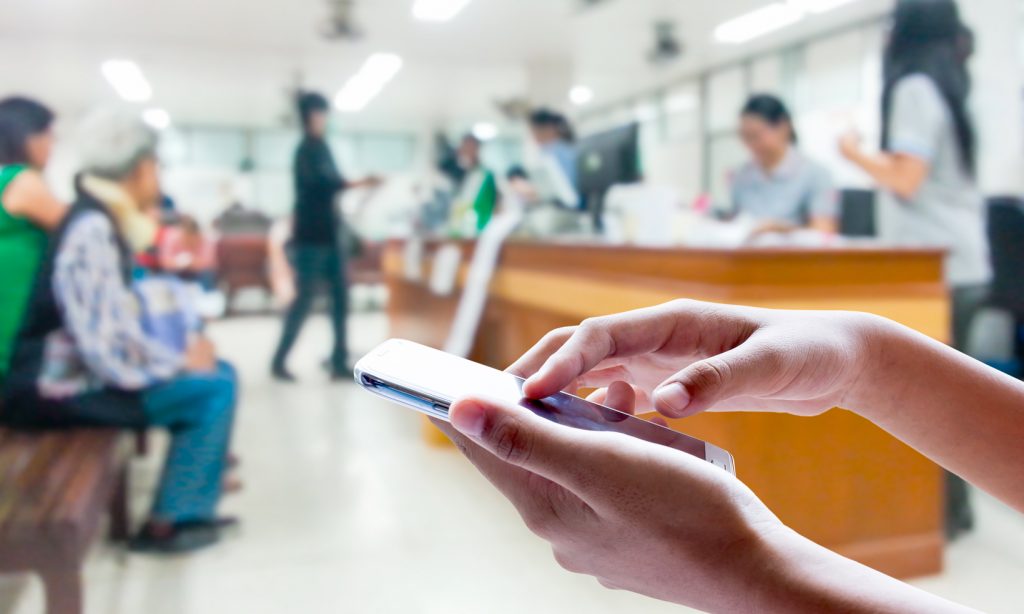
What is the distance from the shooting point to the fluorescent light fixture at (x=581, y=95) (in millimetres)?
3456

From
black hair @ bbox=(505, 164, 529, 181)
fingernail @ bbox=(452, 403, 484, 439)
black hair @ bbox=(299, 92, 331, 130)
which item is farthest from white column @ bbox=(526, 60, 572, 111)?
fingernail @ bbox=(452, 403, 484, 439)

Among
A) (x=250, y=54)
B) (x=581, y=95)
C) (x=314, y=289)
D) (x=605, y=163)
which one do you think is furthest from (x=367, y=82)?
(x=581, y=95)

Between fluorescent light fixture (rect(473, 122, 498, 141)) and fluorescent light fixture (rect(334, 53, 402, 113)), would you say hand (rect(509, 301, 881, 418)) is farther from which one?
fluorescent light fixture (rect(473, 122, 498, 141))

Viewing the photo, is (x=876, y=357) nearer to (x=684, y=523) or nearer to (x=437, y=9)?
(x=684, y=523)

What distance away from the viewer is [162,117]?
1638 millimetres

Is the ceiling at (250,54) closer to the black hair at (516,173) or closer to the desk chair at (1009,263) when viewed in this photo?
the black hair at (516,173)

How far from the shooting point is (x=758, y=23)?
209 inches

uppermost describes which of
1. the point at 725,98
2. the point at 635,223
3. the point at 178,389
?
the point at 725,98

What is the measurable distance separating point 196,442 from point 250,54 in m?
0.99

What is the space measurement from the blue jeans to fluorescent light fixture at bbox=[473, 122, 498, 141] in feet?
3.47

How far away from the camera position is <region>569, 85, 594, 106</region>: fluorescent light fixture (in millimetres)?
3456

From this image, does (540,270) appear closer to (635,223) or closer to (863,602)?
(635,223)

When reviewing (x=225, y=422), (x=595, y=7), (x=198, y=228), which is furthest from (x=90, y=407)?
(x=595, y=7)

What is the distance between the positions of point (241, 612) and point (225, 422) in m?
0.47
